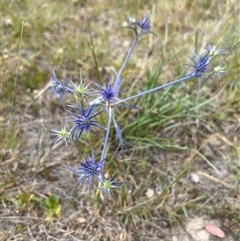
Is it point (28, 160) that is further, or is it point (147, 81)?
point (147, 81)

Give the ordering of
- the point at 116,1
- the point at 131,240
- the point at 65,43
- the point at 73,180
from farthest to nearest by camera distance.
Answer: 1. the point at 116,1
2. the point at 65,43
3. the point at 73,180
4. the point at 131,240

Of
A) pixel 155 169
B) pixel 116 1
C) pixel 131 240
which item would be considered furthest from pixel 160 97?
pixel 116 1

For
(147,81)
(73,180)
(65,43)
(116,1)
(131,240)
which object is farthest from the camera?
(116,1)

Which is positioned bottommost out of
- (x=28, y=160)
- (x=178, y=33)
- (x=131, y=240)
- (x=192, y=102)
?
(x=131, y=240)

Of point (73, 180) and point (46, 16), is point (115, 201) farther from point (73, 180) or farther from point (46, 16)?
point (46, 16)

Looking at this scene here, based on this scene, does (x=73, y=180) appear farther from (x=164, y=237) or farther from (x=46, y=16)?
(x=46, y=16)

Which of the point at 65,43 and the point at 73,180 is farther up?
the point at 65,43
